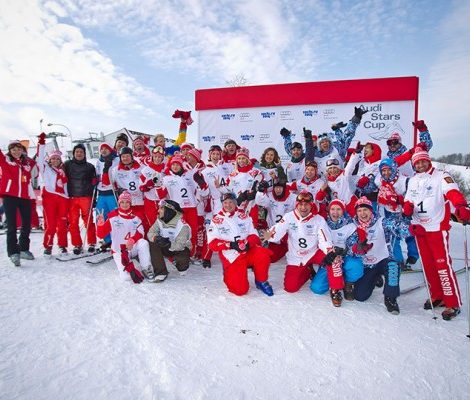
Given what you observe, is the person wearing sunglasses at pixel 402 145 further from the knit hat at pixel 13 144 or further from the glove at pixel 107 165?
the knit hat at pixel 13 144

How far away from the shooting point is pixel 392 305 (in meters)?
3.59

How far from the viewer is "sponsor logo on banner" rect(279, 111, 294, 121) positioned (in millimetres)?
8336

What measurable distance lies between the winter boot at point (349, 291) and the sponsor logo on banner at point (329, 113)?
5.33 m

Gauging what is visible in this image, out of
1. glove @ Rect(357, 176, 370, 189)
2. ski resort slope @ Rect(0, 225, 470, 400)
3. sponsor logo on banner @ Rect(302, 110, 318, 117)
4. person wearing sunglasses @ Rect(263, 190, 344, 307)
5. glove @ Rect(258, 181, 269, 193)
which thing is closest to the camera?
ski resort slope @ Rect(0, 225, 470, 400)

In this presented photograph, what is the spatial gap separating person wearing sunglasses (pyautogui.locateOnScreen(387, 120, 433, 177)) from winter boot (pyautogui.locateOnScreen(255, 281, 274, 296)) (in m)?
2.87

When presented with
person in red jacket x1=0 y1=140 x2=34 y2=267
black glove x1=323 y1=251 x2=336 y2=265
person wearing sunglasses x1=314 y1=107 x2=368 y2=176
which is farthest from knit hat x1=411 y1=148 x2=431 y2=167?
person in red jacket x1=0 y1=140 x2=34 y2=267

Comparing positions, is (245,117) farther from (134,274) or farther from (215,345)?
(215,345)

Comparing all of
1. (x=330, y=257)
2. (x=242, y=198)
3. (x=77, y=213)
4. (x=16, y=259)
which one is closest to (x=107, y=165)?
(x=77, y=213)

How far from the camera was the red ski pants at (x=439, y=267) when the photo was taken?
353 cm

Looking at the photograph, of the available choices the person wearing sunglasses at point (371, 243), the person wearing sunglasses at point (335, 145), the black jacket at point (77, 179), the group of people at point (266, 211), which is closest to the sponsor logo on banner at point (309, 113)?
the group of people at point (266, 211)

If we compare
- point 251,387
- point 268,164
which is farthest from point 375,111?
point 251,387

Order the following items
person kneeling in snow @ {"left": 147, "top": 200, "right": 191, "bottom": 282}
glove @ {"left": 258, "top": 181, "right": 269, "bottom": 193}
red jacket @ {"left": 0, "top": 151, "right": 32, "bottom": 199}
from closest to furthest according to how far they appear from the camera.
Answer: person kneeling in snow @ {"left": 147, "top": 200, "right": 191, "bottom": 282} → red jacket @ {"left": 0, "top": 151, "right": 32, "bottom": 199} → glove @ {"left": 258, "top": 181, "right": 269, "bottom": 193}

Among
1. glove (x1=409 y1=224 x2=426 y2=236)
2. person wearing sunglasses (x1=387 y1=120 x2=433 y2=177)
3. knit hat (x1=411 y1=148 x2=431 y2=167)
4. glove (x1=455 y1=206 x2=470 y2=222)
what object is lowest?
glove (x1=409 y1=224 x2=426 y2=236)

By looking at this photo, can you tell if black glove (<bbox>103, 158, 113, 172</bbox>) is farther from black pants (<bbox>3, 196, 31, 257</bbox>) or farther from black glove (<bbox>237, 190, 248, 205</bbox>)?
black glove (<bbox>237, 190, 248, 205</bbox>)
